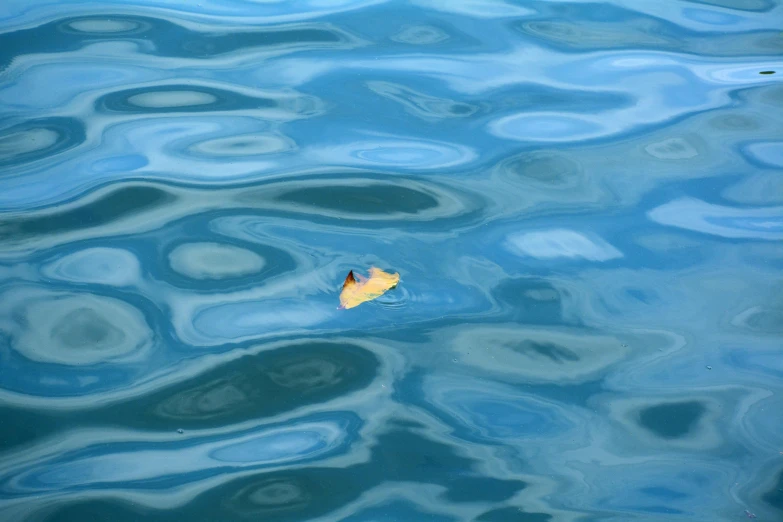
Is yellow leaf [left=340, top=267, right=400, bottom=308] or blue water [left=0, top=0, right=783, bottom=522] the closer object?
blue water [left=0, top=0, right=783, bottom=522]

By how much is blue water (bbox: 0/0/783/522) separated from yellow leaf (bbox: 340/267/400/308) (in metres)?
0.03

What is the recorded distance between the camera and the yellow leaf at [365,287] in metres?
1.98

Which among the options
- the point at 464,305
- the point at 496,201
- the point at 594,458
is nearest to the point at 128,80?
the point at 496,201

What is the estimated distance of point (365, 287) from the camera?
2.02 metres

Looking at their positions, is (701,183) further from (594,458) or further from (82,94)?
(82,94)

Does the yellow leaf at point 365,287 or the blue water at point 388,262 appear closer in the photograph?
the blue water at point 388,262

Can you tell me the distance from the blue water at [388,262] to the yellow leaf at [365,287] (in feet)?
0.11

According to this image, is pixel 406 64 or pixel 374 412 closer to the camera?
pixel 374 412

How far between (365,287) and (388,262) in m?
0.11

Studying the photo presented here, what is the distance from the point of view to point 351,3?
3.26 metres

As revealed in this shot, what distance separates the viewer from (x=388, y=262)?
6.82 ft

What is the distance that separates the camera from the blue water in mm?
1638

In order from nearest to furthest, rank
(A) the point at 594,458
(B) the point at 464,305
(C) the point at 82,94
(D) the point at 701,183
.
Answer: (A) the point at 594,458 → (B) the point at 464,305 → (D) the point at 701,183 → (C) the point at 82,94

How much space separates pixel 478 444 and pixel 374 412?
234mm
